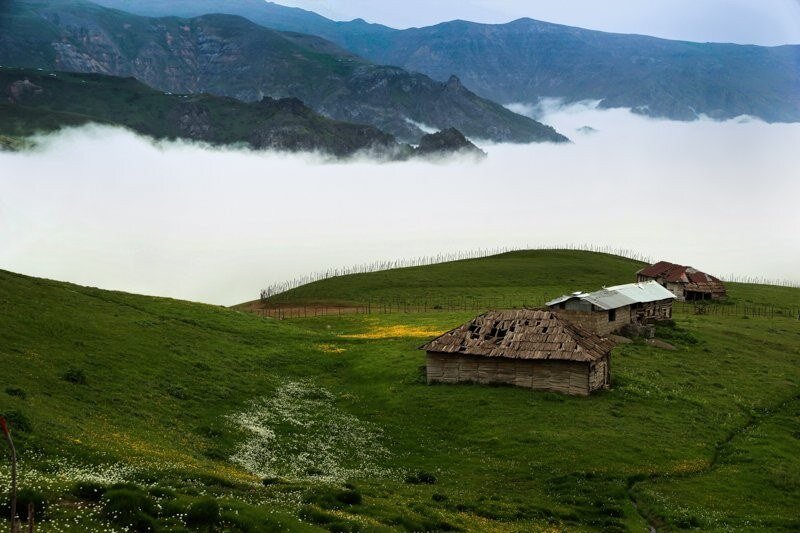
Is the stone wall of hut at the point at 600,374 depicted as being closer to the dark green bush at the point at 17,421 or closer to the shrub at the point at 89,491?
the dark green bush at the point at 17,421

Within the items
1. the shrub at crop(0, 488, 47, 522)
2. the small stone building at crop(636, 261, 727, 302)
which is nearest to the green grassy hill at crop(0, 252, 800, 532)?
the shrub at crop(0, 488, 47, 522)

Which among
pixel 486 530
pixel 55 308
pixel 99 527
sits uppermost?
pixel 55 308

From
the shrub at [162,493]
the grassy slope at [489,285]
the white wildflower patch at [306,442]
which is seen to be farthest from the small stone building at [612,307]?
the shrub at [162,493]

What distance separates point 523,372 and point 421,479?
70.8ft

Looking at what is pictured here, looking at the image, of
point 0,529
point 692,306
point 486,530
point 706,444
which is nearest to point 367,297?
point 692,306

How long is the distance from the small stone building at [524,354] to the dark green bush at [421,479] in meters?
20.7

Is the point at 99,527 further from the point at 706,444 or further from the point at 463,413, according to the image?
the point at 706,444

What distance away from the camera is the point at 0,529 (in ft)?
63.2

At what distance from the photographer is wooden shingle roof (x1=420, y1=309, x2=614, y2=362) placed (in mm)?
58375

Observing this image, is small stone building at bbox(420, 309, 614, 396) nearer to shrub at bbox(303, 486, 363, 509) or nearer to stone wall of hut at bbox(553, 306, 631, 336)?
stone wall of hut at bbox(553, 306, 631, 336)

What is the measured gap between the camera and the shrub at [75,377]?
45.9 meters

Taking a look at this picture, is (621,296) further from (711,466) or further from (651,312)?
(711,466)

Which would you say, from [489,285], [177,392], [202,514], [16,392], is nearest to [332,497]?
[202,514]

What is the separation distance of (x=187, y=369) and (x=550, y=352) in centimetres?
3106
